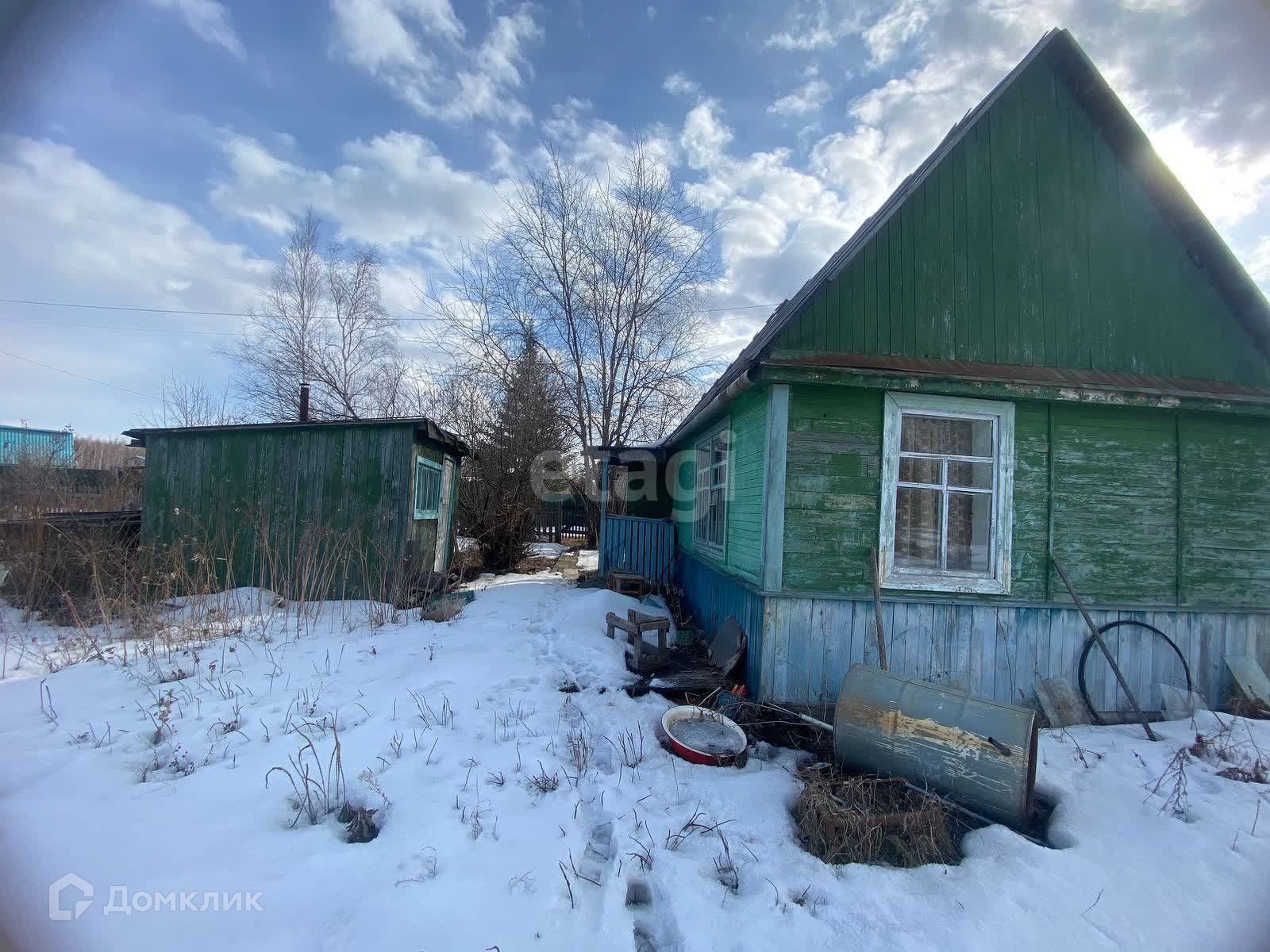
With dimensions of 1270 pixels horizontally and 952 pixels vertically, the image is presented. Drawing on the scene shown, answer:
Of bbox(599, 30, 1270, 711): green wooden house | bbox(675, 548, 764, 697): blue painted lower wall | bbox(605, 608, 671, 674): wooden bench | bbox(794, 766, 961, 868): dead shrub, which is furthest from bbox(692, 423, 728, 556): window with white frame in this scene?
bbox(794, 766, 961, 868): dead shrub

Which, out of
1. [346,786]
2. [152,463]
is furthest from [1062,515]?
[152,463]

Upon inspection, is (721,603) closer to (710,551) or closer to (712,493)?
(710,551)

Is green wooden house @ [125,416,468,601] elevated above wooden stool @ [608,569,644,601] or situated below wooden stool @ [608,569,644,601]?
above

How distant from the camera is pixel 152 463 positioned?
8.19 metres

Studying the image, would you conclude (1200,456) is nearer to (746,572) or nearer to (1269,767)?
(1269,767)

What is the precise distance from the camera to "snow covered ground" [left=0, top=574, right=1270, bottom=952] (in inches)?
87.4

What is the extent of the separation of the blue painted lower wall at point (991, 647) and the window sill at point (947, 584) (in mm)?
134

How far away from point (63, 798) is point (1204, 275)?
9.61 m

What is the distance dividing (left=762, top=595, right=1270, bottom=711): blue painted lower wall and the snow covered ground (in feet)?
2.10

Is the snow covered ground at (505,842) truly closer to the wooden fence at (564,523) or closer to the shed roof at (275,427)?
the shed roof at (275,427)

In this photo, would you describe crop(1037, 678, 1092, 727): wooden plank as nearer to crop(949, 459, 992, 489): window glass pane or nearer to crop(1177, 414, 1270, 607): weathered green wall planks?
crop(1177, 414, 1270, 607): weathered green wall planks

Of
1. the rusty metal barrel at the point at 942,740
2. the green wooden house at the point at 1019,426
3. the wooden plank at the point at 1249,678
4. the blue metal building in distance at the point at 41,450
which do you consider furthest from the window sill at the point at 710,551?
the blue metal building in distance at the point at 41,450

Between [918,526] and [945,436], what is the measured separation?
87cm

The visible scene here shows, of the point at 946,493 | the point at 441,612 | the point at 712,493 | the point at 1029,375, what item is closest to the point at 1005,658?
the point at 946,493
